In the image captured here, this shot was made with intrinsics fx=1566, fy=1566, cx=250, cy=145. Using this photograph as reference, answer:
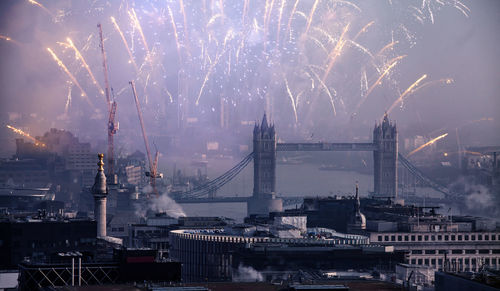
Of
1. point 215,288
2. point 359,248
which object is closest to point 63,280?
point 215,288

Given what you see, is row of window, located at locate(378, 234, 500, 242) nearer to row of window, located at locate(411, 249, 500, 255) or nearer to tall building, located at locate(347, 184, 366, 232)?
row of window, located at locate(411, 249, 500, 255)

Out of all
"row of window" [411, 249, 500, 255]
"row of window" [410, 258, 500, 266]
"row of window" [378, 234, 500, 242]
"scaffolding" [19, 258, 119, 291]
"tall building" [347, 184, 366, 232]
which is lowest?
"scaffolding" [19, 258, 119, 291]

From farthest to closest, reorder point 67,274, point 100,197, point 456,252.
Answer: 1. point 456,252
2. point 100,197
3. point 67,274

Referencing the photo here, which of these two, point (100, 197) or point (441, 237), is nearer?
point (100, 197)

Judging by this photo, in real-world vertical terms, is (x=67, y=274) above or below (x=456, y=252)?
below

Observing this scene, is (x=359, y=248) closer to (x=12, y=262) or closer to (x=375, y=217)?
(x=12, y=262)

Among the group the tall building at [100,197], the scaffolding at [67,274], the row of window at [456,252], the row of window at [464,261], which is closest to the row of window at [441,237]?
the row of window at [456,252]

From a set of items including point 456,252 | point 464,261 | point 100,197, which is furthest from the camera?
point 456,252

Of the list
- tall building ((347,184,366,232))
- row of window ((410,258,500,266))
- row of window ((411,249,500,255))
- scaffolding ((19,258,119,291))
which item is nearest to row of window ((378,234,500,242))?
row of window ((411,249,500,255))

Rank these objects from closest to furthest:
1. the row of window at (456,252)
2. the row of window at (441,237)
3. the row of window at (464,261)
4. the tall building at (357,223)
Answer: the row of window at (464,261)
the row of window at (456,252)
the row of window at (441,237)
the tall building at (357,223)

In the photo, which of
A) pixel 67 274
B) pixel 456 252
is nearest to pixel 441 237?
pixel 456 252

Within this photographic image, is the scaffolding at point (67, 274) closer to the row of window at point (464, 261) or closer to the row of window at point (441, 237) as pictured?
the row of window at point (464, 261)

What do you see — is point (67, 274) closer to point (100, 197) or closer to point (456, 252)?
point (100, 197)
